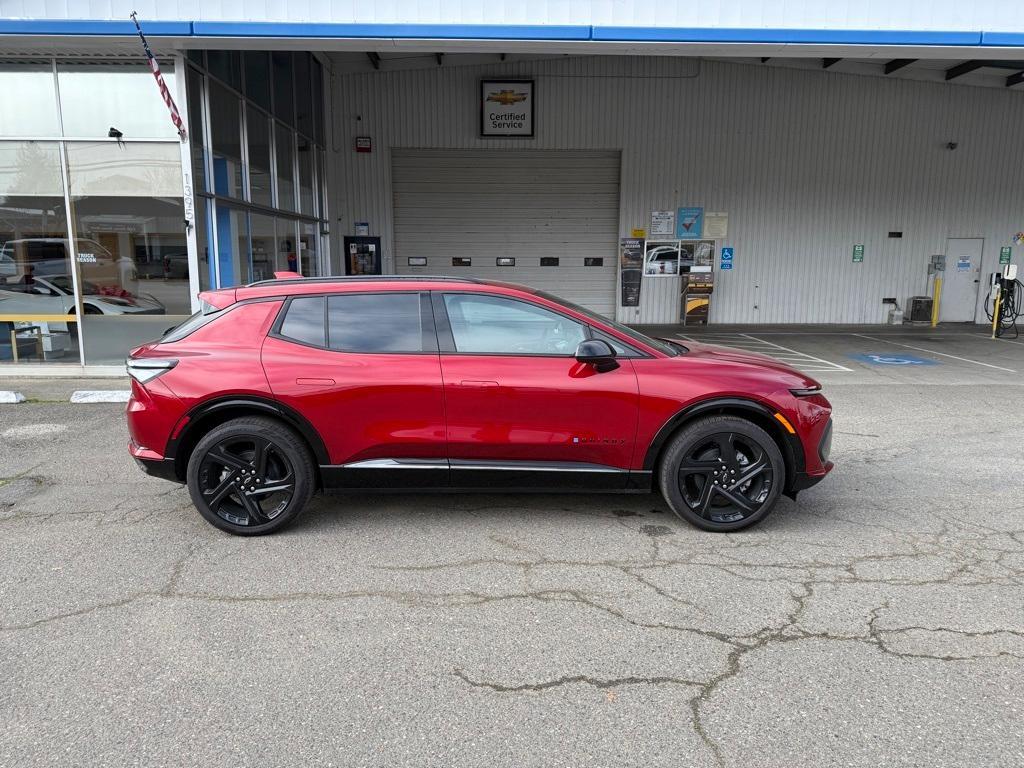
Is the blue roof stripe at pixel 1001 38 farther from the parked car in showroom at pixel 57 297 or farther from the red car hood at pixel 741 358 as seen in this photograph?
the parked car in showroom at pixel 57 297

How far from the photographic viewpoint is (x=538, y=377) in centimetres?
439

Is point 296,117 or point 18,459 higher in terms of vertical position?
point 296,117

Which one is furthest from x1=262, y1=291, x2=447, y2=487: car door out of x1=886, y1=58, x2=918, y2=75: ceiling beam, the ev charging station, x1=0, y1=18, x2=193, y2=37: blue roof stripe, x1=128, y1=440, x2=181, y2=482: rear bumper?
x1=886, y1=58, x2=918, y2=75: ceiling beam

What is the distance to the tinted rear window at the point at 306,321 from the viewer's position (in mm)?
4547

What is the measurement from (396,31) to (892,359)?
972 cm

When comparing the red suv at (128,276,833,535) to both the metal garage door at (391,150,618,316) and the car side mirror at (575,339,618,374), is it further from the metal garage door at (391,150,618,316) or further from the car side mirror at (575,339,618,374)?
the metal garage door at (391,150,618,316)

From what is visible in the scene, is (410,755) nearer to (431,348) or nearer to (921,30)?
(431,348)

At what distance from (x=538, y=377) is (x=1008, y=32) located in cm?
940

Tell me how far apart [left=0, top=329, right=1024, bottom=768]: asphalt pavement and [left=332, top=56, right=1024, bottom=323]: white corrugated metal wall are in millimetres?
13231

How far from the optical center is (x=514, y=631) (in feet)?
11.1

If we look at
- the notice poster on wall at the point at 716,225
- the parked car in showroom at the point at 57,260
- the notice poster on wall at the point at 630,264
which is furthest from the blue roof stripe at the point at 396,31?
the notice poster on wall at the point at 716,225

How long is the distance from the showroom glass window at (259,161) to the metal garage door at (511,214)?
2.53 meters

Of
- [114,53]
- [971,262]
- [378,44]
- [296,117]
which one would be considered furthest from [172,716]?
[971,262]

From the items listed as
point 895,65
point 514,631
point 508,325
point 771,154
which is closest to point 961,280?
point 895,65
